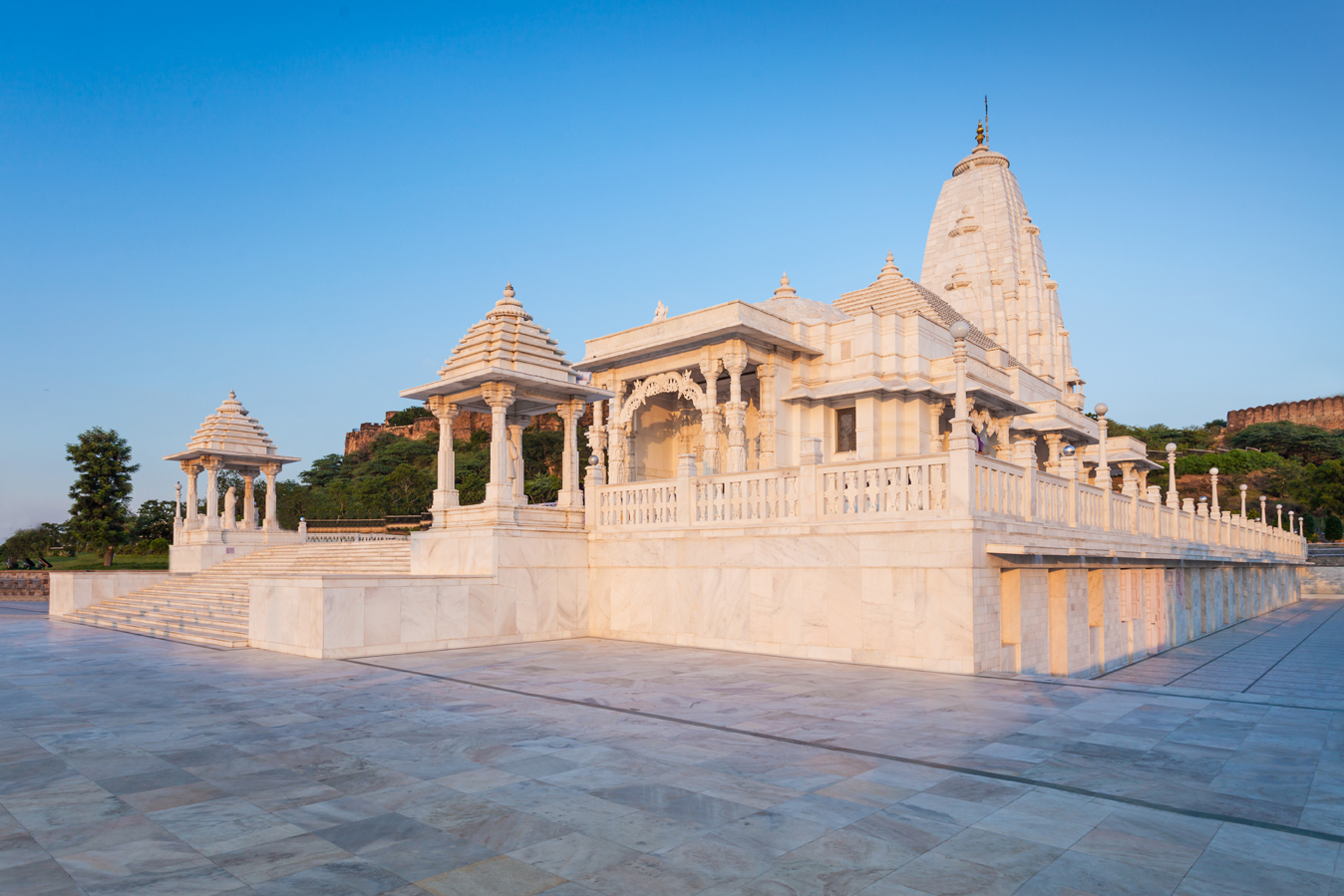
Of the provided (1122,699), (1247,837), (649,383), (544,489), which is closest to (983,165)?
(649,383)

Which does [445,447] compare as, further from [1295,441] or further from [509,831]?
[1295,441]

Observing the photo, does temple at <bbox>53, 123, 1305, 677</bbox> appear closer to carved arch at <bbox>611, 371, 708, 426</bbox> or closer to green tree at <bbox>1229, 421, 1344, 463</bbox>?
carved arch at <bbox>611, 371, 708, 426</bbox>

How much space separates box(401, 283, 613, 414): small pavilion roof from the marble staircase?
374 centimetres

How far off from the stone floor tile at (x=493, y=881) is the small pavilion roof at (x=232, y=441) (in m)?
24.9

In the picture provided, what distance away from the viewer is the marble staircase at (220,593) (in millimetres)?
15734

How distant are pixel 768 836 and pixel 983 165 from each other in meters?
42.5

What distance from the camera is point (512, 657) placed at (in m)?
12.4

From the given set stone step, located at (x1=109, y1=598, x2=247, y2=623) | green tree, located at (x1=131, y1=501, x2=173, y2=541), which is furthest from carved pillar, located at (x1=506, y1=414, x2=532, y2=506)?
green tree, located at (x1=131, y1=501, x2=173, y2=541)

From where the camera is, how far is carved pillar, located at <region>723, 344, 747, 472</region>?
20172mm

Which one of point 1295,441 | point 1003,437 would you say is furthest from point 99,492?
point 1295,441

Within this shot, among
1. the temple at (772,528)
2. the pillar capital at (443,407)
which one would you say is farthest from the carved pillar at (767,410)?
the pillar capital at (443,407)

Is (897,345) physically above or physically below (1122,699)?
above

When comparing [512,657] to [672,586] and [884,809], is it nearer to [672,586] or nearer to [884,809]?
[672,586]

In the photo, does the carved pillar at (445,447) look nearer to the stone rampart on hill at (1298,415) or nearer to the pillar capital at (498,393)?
the pillar capital at (498,393)
